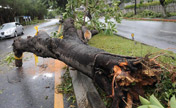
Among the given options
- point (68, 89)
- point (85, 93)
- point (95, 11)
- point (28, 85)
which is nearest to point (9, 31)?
point (95, 11)

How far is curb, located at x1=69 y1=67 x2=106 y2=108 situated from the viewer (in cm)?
263

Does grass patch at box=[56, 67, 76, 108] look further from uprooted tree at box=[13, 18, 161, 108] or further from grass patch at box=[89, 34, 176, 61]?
grass patch at box=[89, 34, 176, 61]

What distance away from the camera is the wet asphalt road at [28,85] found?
10.5 feet

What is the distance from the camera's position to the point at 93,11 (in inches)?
329

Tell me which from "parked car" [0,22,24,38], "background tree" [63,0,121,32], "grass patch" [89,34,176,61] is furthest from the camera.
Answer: "parked car" [0,22,24,38]

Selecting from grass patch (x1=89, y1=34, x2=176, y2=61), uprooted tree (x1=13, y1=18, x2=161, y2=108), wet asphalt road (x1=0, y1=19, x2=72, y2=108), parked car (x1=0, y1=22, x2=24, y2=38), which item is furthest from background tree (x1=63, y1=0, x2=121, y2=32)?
parked car (x1=0, y1=22, x2=24, y2=38)

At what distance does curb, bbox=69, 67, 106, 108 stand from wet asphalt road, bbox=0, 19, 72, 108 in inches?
12.0

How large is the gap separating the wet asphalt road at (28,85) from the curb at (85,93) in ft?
1.00

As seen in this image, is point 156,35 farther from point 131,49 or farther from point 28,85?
point 28,85

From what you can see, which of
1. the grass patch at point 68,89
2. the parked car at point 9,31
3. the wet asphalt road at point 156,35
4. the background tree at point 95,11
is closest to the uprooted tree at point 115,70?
the grass patch at point 68,89

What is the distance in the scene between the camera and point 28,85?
4.07m

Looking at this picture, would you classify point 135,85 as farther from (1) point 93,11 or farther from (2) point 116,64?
(1) point 93,11

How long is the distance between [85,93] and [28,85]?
5.52 ft

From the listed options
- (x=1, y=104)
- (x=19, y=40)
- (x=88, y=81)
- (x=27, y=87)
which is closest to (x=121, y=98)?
(x=88, y=81)
